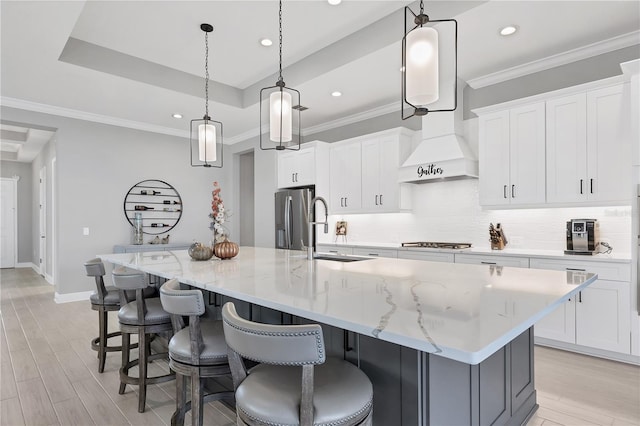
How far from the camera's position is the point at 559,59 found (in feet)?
11.9

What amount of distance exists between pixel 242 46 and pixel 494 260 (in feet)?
11.5

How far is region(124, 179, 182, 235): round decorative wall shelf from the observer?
19.8ft

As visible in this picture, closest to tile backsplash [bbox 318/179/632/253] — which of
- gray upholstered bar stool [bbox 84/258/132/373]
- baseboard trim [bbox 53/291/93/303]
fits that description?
Answer: gray upholstered bar stool [bbox 84/258/132/373]

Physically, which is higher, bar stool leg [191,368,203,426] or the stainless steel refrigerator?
the stainless steel refrigerator

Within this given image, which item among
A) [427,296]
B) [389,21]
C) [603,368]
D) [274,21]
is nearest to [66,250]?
[274,21]

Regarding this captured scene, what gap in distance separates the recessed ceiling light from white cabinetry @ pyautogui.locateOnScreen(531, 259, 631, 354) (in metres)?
2.09

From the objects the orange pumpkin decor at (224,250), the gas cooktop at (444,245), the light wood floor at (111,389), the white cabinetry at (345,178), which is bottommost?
the light wood floor at (111,389)

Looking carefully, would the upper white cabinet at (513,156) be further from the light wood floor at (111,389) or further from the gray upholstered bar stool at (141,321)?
the gray upholstered bar stool at (141,321)

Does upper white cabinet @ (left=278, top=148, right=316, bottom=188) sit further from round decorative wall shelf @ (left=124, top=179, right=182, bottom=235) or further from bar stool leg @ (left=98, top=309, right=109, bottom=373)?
bar stool leg @ (left=98, top=309, right=109, bottom=373)

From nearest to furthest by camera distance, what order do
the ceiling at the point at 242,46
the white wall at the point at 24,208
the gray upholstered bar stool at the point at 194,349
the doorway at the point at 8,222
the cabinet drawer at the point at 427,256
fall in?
the gray upholstered bar stool at the point at 194,349, the ceiling at the point at 242,46, the cabinet drawer at the point at 427,256, the doorway at the point at 8,222, the white wall at the point at 24,208

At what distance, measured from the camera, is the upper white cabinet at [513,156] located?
3580mm

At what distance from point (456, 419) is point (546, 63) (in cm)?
374

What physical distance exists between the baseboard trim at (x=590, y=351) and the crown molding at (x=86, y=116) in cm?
616

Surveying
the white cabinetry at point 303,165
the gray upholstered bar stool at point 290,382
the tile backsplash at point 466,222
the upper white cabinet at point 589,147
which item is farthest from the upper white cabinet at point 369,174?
the gray upholstered bar stool at point 290,382
